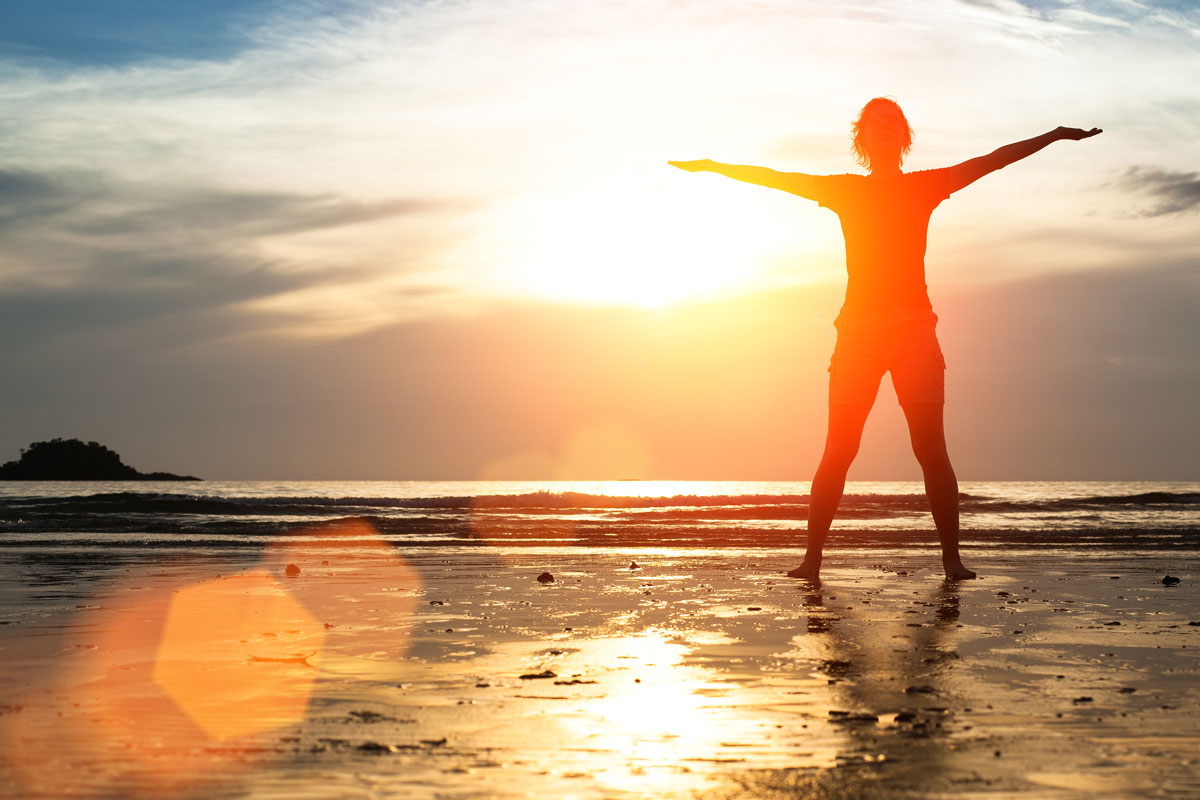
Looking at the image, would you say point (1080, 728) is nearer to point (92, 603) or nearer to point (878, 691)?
point (878, 691)

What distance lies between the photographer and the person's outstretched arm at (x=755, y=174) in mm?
7551

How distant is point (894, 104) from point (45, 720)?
6.57 meters

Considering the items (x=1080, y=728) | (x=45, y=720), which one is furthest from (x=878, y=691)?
(x=45, y=720)

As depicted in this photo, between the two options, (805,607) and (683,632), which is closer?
(683,632)

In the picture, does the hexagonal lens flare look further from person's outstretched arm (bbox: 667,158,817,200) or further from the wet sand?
person's outstretched arm (bbox: 667,158,817,200)

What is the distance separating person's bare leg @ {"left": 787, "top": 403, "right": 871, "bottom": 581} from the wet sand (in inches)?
38.3

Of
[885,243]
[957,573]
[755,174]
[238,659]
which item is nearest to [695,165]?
[755,174]

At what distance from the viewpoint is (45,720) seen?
2.78 metres

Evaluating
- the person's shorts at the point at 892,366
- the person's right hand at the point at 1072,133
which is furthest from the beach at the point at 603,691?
the person's right hand at the point at 1072,133

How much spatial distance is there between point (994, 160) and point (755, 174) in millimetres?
1635

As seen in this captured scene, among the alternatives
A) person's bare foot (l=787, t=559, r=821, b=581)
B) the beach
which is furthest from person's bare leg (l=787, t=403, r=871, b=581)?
the beach

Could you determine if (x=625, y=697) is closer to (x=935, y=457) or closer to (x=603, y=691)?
(x=603, y=691)

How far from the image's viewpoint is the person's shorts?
7.01 metres

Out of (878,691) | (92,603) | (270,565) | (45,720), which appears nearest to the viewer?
(45,720)
